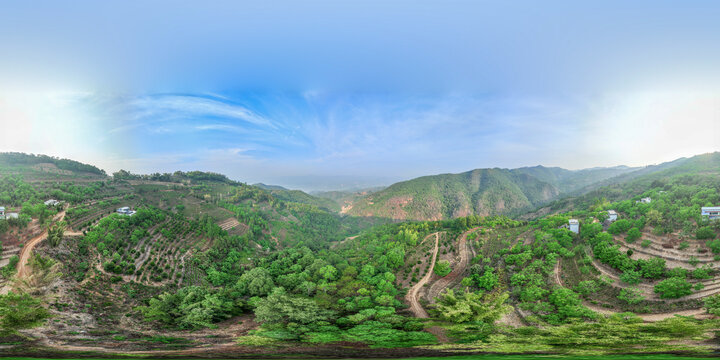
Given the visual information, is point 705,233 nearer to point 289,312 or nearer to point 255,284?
point 289,312

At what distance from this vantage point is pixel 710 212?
85.8 feet

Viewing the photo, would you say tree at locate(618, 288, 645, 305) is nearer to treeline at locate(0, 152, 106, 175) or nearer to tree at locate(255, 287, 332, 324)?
tree at locate(255, 287, 332, 324)

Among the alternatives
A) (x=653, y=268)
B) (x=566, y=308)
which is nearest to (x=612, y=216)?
(x=653, y=268)

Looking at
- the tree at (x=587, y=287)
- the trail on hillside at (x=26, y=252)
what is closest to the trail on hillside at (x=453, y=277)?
the tree at (x=587, y=287)

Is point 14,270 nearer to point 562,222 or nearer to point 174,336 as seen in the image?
point 174,336

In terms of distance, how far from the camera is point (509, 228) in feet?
137

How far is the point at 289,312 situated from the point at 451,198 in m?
118

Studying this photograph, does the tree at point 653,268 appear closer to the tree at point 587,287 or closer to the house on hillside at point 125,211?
the tree at point 587,287

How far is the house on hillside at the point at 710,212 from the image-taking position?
84.9 feet

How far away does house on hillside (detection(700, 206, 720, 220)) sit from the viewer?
25.9m

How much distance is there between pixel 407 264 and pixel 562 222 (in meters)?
24.7

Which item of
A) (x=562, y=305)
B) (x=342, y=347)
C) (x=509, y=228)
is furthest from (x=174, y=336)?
(x=509, y=228)

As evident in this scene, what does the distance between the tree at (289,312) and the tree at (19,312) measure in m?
14.0

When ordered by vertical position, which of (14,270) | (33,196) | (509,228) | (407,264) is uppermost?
(33,196)
